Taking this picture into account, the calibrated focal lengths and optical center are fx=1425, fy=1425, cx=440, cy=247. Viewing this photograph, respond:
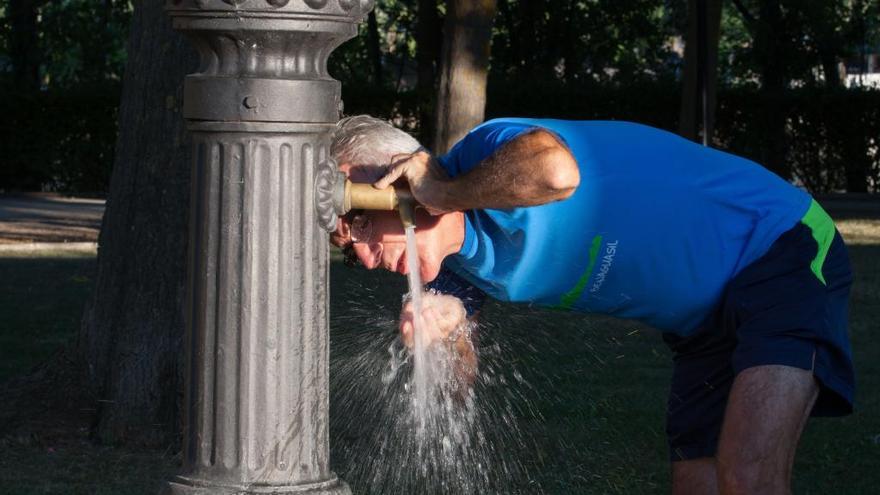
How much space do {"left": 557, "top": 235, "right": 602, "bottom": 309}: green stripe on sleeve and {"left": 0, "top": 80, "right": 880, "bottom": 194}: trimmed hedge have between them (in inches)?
666

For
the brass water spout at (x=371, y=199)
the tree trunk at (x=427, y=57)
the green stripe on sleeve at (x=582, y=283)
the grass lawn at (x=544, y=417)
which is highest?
the tree trunk at (x=427, y=57)

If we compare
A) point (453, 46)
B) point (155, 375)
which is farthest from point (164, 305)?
point (453, 46)

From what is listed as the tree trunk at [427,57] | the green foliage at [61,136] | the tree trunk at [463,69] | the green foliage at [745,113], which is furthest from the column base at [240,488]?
the green foliage at [61,136]

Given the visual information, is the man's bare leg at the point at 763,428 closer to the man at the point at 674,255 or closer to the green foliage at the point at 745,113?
the man at the point at 674,255

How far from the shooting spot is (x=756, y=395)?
290 cm

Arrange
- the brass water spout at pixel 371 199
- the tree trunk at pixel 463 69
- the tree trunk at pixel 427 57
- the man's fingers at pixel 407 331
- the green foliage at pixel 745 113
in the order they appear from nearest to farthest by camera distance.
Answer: the brass water spout at pixel 371 199
the man's fingers at pixel 407 331
the tree trunk at pixel 463 69
the green foliage at pixel 745 113
the tree trunk at pixel 427 57

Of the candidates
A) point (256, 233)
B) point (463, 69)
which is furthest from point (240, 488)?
point (463, 69)

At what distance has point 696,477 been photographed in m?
3.53

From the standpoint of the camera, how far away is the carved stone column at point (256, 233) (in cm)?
208

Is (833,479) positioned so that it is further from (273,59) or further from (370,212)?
(273,59)

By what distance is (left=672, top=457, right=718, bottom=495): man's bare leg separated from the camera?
3510mm

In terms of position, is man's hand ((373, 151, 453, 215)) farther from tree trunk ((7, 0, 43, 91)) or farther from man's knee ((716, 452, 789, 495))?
tree trunk ((7, 0, 43, 91))

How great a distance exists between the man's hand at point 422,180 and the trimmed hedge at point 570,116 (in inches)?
687

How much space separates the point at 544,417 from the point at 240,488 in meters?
4.05
